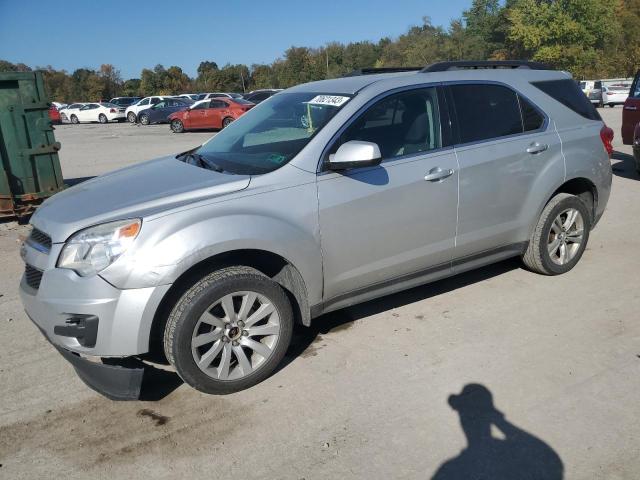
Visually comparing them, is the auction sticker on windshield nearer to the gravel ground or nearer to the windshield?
the windshield

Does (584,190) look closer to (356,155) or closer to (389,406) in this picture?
(356,155)

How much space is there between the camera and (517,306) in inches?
175

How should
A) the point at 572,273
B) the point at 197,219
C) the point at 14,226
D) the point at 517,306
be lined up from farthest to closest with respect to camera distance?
the point at 14,226, the point at 572,273, the point at 517,306, the point at 197,219

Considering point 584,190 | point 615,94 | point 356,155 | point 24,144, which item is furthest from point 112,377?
point 615,94

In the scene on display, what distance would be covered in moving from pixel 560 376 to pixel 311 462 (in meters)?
1.69

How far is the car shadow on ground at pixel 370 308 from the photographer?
3994 millimetres

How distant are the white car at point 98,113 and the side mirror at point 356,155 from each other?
124 feet

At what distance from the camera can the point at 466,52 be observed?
7469 centimetres

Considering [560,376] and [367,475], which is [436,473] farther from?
[560,376]

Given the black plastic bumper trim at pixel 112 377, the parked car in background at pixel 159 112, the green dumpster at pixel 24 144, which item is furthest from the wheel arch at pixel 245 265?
the parked car in background at pixel 159 112

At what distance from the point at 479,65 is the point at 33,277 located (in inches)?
145

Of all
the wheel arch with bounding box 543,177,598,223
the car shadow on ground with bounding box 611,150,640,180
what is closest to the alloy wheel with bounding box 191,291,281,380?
the wheel arch with bounding box 543,177,598,223

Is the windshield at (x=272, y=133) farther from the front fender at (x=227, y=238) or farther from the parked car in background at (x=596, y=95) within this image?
the parked car in background at (x=596, y=95)

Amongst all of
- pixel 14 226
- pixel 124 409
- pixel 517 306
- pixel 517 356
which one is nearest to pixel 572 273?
pixel 517 306
